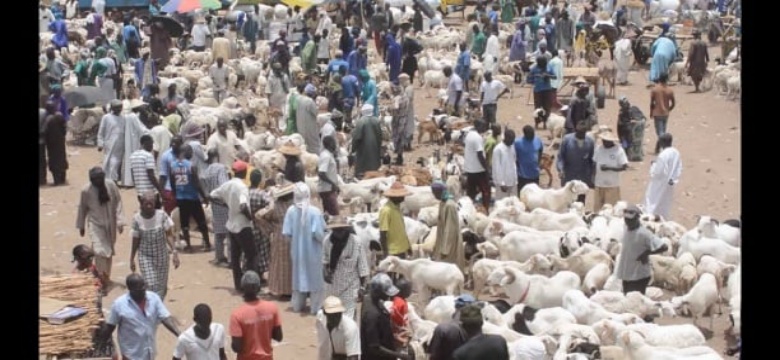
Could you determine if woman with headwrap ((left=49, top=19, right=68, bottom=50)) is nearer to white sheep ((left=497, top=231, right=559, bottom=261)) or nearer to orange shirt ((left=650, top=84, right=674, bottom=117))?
orange shirt ((left=650, top=84, right=674, bottom=117))

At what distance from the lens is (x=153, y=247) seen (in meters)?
11.1

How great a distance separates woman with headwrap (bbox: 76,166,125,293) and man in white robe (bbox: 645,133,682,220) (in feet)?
19.6

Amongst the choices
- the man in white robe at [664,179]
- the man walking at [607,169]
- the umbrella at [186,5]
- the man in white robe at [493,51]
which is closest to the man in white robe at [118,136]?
the man walking at [607,169]

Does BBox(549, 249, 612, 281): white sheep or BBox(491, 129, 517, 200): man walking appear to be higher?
BBox(491, 129, 517, 200): man walking

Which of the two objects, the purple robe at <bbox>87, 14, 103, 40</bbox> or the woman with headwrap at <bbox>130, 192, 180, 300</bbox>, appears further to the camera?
the purple robe at <bbox>87, 14, 103, 40</bbox>

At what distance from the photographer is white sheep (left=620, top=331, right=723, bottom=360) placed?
32.4 feet

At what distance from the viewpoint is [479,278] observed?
1223 centimetres

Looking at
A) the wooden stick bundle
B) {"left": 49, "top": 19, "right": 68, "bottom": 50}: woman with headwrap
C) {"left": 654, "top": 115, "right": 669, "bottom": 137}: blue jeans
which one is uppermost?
{"left": 49, "top": 19, "right": 68, "bottom": 50}: woman with headwrap

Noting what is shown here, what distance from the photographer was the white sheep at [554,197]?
14.7 m

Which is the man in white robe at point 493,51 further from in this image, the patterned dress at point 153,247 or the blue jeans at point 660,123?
the patterned dress at point 153,247

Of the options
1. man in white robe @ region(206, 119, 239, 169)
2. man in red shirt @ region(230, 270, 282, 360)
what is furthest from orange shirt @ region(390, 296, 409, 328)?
man in white robe @ region(206, 119, 239, 169)

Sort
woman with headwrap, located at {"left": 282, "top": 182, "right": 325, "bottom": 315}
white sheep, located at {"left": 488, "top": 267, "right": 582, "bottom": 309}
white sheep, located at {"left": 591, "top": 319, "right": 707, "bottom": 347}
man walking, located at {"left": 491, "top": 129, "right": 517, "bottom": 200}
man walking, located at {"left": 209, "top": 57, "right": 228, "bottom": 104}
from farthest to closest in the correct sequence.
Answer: man walking, located at {"left": 209, "top": 57, "right": 228, "bottom": 104}
man walking, located at {"left": 491, "top": 129, "right": 517, "bottom": 200}
woman with headwrap, located at {"left": 282, "top": 182, "right": 325, "bottom": 315}
white sheep, located at {"left": 488, "top": 267, "right": 582, "bottom": 309}
white sheep, located at {"left": 591, "top": 319, "right": 707, "bottom": 347}

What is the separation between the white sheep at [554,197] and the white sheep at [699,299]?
3169 millimetres

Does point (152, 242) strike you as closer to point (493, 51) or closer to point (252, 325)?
point (252, 325)
